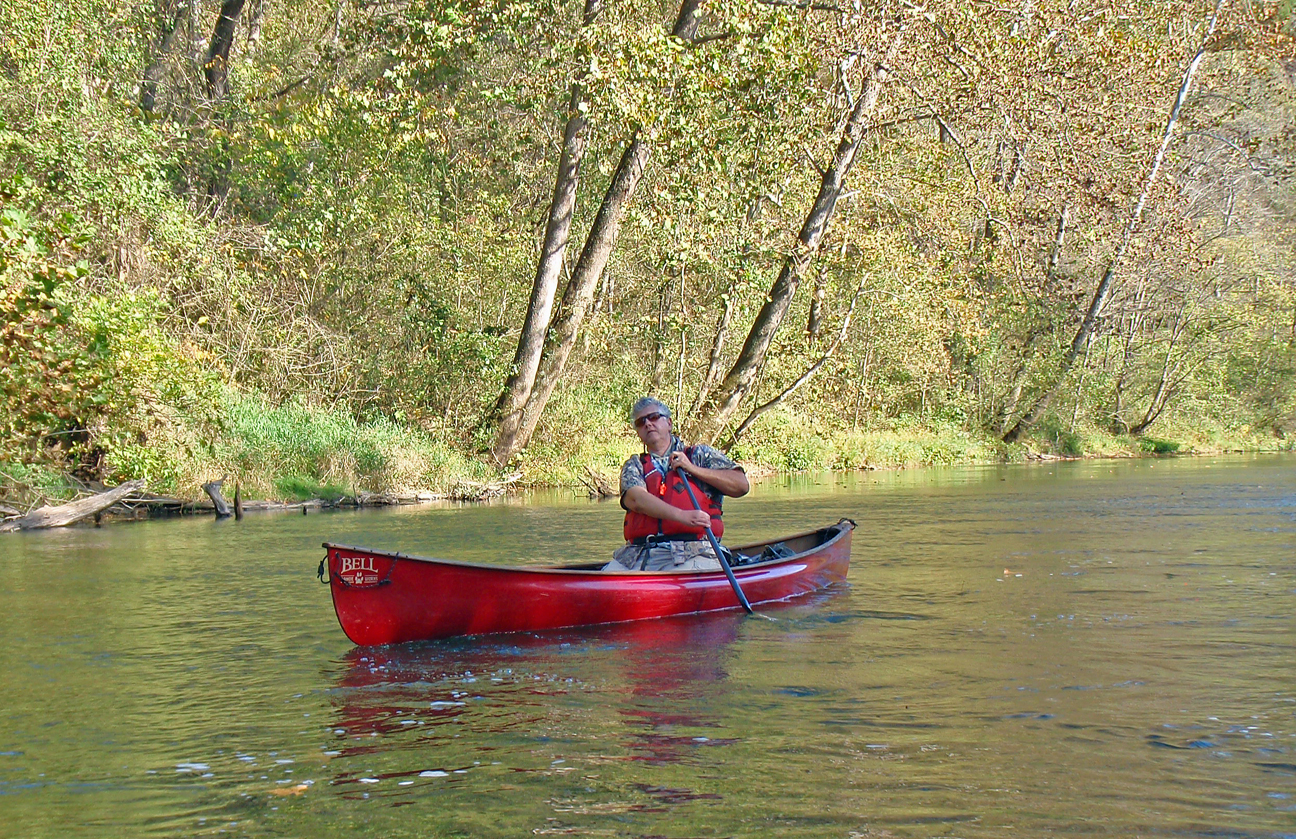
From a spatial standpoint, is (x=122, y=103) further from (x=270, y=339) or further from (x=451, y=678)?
(x=451, y=678)

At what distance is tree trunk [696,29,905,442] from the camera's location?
62.6ft

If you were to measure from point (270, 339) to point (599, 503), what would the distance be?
19.1ft

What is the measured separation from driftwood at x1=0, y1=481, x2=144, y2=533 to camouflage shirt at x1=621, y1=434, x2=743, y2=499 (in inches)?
327

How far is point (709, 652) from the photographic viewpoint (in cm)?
721

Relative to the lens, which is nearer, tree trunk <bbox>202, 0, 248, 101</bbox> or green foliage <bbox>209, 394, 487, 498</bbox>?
green foliage <bbox>209, 394, 487, 498</bbox>

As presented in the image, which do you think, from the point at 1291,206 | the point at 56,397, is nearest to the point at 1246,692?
the point at 56,397

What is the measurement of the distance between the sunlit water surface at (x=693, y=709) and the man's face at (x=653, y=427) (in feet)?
3.71

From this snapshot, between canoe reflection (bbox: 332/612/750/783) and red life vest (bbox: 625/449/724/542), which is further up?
red life vest (bbox: 625/449/724/542)

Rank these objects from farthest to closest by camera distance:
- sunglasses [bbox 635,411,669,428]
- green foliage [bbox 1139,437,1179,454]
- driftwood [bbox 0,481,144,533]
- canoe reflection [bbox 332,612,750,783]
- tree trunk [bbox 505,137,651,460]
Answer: green foliage [bbox 1139,437,1179,454] < tree trunk [bbox 505,137,651,460] < driftwood [bbox 0,481,144,533] < sunglasses [bbox 635,411,669,428] < canoe reflection [bbox 332,612,750,783]

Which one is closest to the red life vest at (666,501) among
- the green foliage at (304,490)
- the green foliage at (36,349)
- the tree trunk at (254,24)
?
the green foliage at (36,349)

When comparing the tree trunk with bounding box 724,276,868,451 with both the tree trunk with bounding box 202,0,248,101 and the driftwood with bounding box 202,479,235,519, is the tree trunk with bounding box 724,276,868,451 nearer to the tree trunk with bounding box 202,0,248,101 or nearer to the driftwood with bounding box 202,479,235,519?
the driftwood with bounding box 202,479,235,519

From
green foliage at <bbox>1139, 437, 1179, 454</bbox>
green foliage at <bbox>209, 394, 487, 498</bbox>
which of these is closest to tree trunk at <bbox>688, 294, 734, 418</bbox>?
green foliage at <bbox>209, 394, 487, 498</bbox>

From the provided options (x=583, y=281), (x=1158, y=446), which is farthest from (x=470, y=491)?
(x=1158, y=446)

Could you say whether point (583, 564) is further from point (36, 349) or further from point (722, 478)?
point (36, 349)
